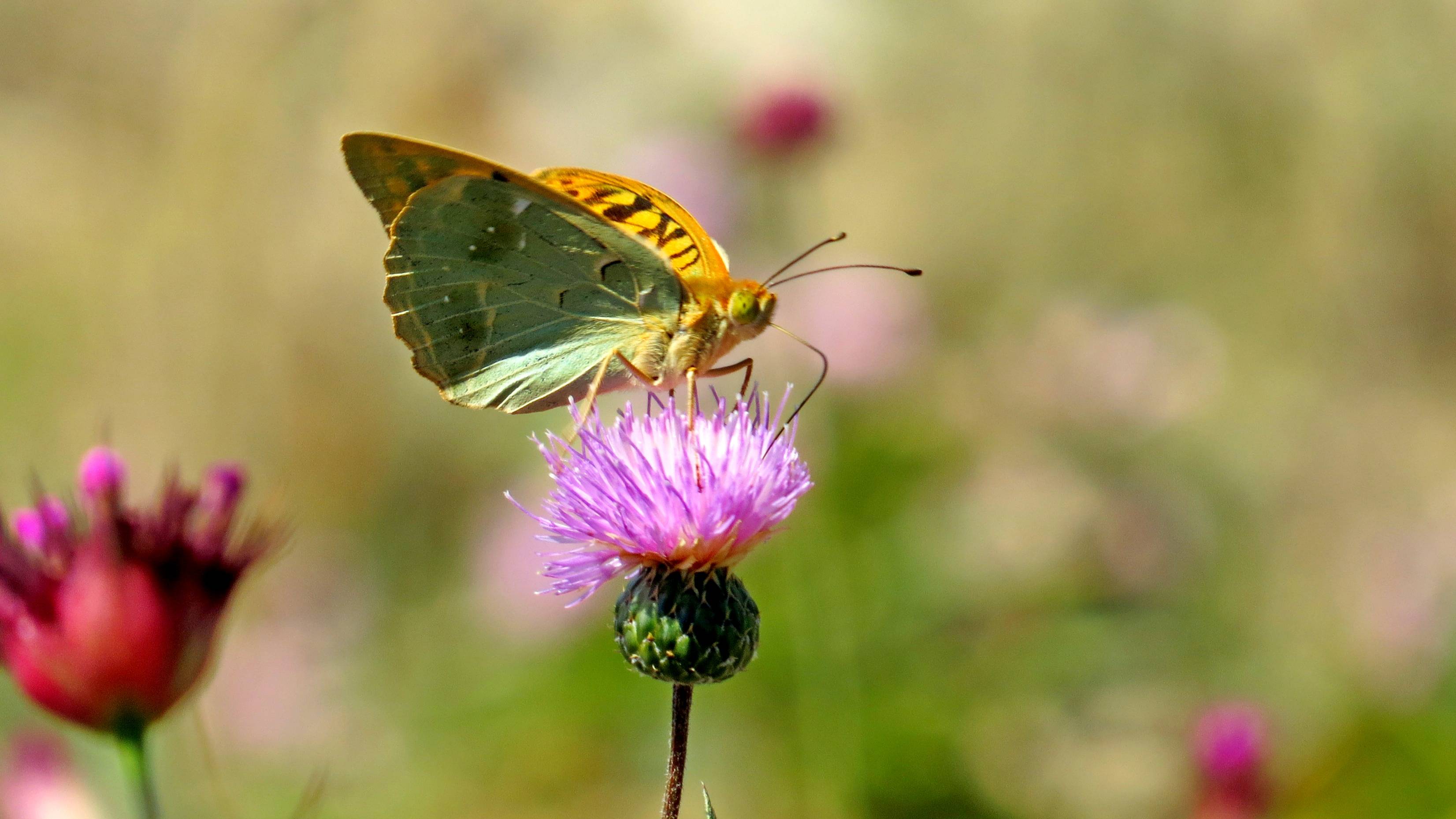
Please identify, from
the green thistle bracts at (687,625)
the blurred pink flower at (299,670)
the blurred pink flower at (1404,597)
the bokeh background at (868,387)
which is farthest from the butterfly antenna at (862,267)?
the blurred pink flower at (299,670)

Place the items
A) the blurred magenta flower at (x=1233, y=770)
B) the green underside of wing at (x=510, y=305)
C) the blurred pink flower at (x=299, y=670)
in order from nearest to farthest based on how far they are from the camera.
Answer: the green underside of wing at (x=510, y=305), the blurred magenta flower at (x=1233, y=770), the blurred pink flower at (x=299, y=670)

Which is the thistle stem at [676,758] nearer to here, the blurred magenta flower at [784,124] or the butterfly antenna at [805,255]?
the butterfly antenna at [805,255]

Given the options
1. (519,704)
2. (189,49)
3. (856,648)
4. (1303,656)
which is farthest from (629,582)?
(189,49)

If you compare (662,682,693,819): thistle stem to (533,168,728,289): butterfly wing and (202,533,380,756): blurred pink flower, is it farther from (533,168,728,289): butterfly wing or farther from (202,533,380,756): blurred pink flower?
(202,533,380,756): blurred pink flower

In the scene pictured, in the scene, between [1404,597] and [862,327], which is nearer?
[862,327]

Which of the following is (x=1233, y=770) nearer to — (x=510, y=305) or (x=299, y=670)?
(x=510, y=305)

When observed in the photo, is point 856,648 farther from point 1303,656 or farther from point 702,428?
point 702,428

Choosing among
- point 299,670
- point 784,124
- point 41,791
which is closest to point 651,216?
point 41,791
